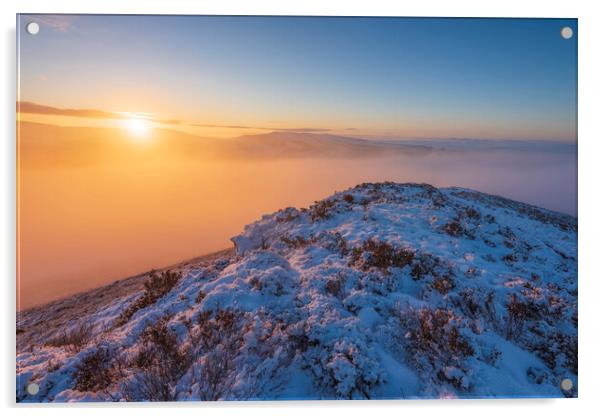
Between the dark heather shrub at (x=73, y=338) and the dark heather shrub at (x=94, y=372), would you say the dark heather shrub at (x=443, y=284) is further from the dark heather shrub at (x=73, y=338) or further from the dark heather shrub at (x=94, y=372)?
the dark heather shrub at (x=73, y=338)

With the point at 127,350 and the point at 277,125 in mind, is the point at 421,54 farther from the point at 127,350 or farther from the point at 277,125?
the point at 127,350

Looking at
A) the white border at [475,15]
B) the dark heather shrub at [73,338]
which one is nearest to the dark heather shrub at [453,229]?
the white border at [475,15]

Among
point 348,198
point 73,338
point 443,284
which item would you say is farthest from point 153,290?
point 443,284

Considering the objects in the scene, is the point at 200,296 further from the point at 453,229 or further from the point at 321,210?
the point at 453,229

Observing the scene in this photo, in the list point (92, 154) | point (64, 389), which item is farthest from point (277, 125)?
point (64, 389)

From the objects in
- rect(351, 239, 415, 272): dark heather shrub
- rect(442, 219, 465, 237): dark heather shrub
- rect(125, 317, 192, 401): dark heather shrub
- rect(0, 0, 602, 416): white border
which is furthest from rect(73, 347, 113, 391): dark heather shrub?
rect(442, 219, 465, 237): dark heather shrub
